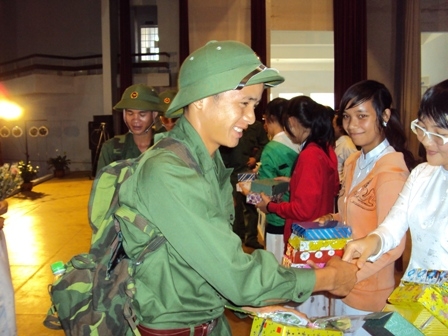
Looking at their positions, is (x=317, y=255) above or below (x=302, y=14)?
below

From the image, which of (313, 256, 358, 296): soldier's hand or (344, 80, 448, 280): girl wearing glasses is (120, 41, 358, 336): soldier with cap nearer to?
(313, 256, 358, 296): soldier's hand

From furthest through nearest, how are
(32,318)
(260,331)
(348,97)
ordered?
1. (32,318)
2. (348,97)
3. (260,331)

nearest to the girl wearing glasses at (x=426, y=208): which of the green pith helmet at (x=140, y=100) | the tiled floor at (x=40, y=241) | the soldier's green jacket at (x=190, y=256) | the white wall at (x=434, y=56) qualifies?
the soldier's green jacket at (x=190, y=256)

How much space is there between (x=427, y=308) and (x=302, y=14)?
1019 centimetres

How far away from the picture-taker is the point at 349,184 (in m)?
2.14

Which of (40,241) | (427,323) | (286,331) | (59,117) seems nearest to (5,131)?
(59,117)

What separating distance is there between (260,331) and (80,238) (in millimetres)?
5472

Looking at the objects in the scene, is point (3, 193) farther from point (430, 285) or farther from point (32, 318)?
point (430, 285)

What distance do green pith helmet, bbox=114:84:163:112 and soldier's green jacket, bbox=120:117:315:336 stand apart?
74.2 inches

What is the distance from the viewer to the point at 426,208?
1.57m

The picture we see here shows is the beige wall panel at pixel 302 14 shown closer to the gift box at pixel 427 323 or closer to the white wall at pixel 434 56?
the white wall at pixel 434 56

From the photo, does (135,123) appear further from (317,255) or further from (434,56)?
(434,56)

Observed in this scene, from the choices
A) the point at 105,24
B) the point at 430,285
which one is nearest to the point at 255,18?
the point at 105,24

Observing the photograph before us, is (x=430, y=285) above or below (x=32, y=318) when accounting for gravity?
above
